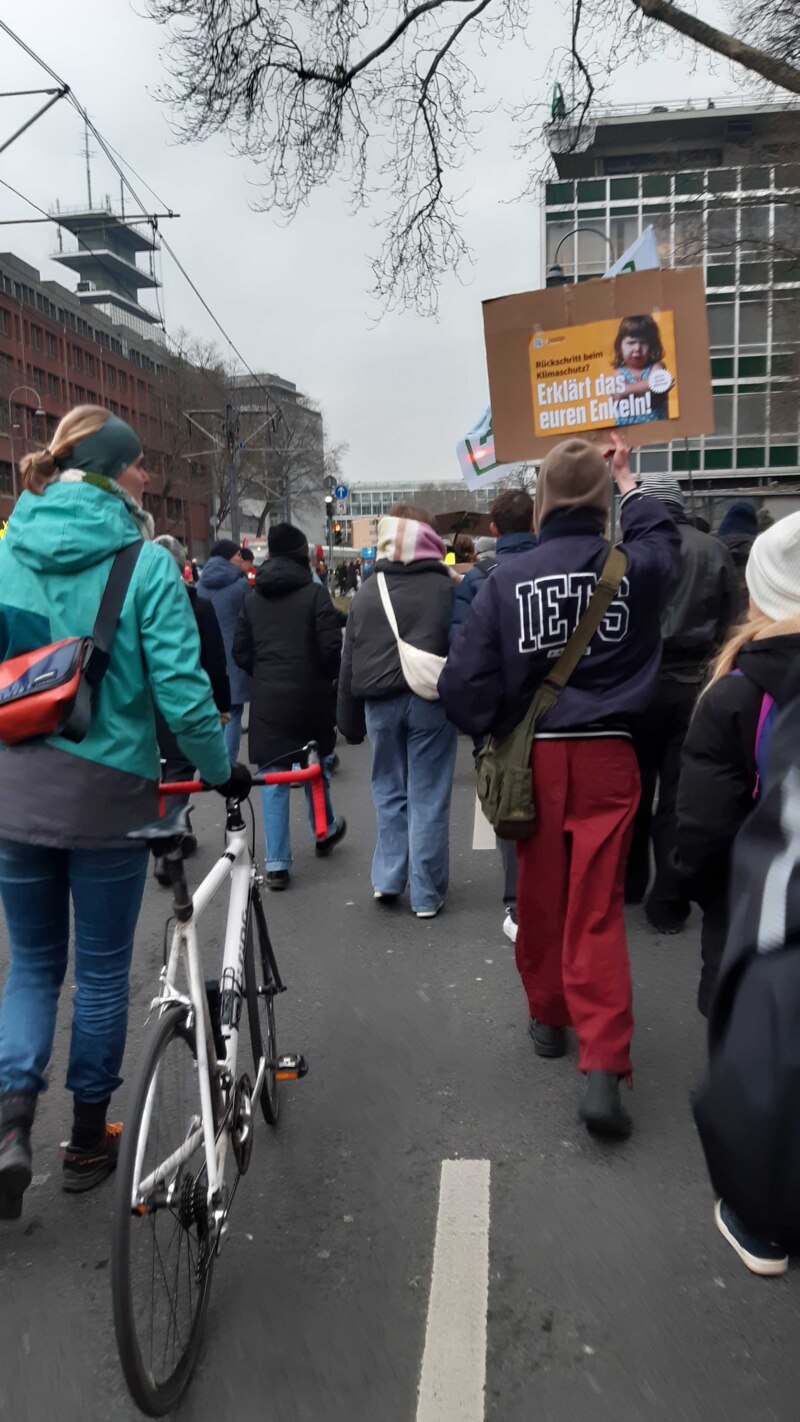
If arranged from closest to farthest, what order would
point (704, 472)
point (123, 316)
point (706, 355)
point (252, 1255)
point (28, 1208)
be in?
1. point (252, 1255)
2. point (28, 1208)
3. point (706, 355)
4. point (704, 472)
5. point (123, 316)

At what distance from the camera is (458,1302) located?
264cm

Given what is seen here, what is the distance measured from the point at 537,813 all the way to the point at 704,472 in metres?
52.3

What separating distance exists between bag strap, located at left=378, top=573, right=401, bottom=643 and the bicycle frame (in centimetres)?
268

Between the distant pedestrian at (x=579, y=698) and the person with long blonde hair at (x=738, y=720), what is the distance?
75 cm

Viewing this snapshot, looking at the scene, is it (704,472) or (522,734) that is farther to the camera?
(704,472)

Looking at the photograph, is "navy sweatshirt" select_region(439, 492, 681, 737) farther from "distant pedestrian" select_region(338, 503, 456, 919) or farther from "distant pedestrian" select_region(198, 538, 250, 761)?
"distant pedestrian" select_region(198, 538, 250, 761)

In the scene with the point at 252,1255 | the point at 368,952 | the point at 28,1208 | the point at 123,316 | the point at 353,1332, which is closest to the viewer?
the point at 353,1332

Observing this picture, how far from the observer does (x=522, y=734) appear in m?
3.65

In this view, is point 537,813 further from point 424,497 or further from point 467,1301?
point 424,497

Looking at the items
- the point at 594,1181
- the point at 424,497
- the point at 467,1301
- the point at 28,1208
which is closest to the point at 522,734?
the point at 594,1181

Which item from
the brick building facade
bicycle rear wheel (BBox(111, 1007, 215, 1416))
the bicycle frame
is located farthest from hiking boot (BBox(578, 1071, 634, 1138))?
the brick building facade

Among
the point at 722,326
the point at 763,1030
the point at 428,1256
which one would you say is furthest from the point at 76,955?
the point at 722,326

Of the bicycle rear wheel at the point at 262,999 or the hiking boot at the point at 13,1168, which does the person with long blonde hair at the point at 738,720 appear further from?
the hiking boot at the point at 13,1168

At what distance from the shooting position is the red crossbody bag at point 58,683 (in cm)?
276
